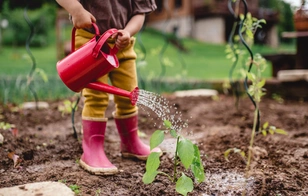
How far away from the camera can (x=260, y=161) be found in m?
1.69

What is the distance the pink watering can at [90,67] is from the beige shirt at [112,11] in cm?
19

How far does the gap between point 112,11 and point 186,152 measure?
82 centimetres

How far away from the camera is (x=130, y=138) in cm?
191

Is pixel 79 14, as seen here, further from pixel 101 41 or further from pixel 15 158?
pixel 15 158

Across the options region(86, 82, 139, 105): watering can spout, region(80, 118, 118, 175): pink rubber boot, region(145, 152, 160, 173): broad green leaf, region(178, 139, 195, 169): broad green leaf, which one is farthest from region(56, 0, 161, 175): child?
region(178, 139, 195, 169): broad green leaf

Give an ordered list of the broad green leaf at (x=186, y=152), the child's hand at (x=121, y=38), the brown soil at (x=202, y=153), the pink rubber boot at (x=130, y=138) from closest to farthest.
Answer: the broad green leaf at (x=186, y=152) < the brown soil at (x=202, y=153) < the child's hand at (x=121, y=38) < the pink rubber boot at (x=130, y=138)

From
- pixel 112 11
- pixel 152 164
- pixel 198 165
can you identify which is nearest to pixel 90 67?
pixel 112 11

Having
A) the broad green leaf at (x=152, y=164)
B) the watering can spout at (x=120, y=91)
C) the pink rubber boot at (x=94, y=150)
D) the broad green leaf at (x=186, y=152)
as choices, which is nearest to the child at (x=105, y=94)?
the pink rubber boot at (x=94, y=150)

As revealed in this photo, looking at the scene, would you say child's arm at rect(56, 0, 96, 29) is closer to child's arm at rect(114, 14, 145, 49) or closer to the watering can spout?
child's arm at rect(114, 14, 145, 49)

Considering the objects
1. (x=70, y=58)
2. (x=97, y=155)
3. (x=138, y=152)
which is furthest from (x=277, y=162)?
(x=70, y=58)

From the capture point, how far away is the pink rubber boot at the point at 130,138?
1.88 metres

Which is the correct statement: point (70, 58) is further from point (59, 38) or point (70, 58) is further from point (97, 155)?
point (59, 38)

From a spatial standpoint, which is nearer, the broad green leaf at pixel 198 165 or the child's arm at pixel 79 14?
the broad green leaf at pixel 198 165

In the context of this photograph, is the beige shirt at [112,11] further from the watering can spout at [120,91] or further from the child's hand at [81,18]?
the watering can spout at [120,91]
